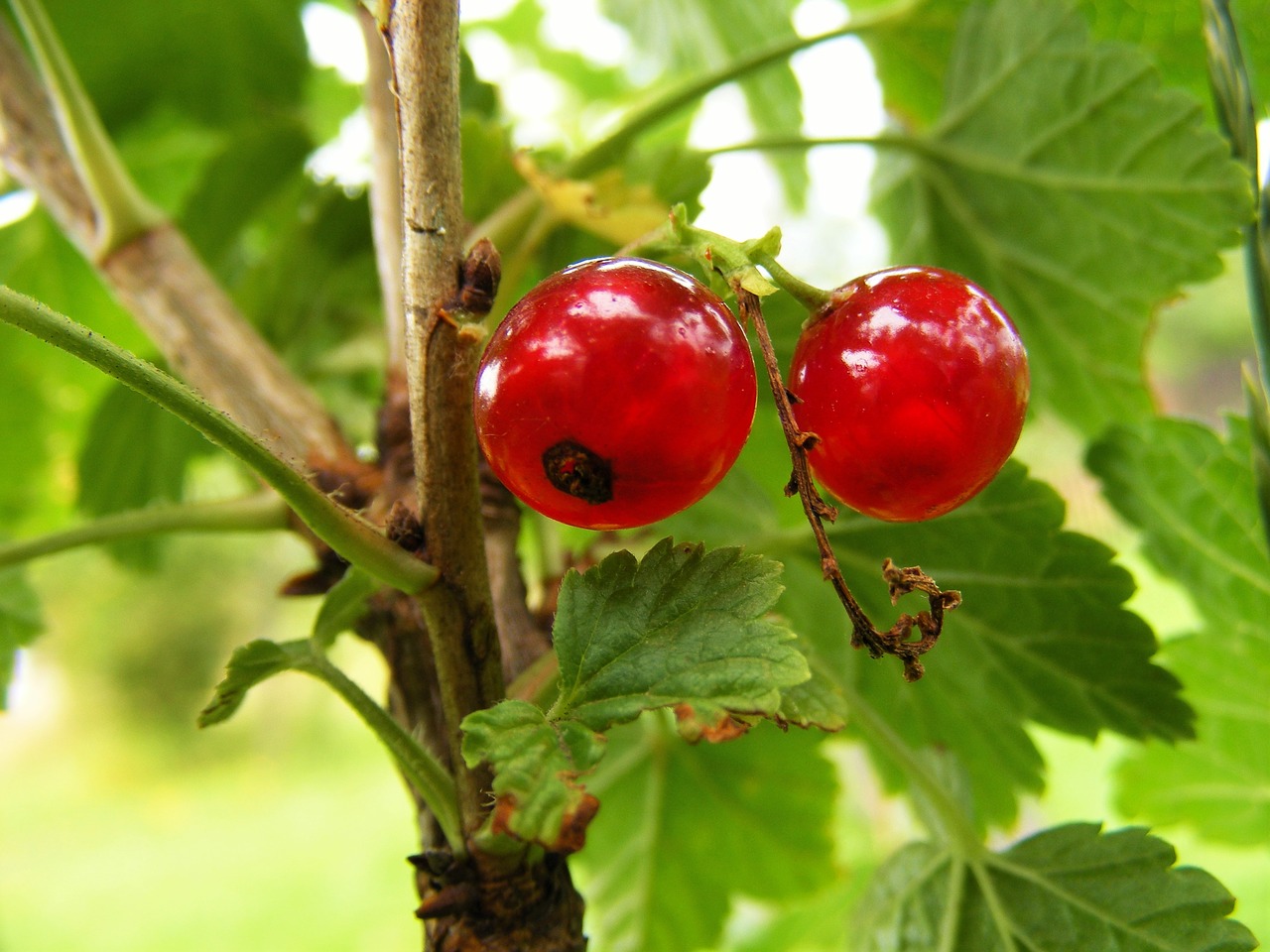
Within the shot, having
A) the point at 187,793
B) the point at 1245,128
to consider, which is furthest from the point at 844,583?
the point at 187,793

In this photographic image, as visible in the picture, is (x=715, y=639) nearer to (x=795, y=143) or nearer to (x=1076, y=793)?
(x=795, y=143)

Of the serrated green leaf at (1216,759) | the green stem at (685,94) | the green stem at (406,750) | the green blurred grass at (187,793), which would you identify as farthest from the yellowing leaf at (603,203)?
the green blurred grass at (187,793)

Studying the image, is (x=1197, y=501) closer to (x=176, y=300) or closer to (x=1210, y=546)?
(x=1210, y=546)

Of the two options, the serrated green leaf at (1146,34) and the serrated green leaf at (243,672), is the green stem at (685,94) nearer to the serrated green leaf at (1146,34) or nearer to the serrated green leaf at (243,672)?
the serrated green leaf at (1146,34)

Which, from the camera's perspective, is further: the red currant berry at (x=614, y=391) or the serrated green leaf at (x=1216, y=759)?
the serrated green leaf at (x=1216, y=759)

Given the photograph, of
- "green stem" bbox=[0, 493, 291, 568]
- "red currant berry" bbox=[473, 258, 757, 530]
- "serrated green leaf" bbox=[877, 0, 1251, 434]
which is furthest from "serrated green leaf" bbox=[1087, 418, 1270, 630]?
"green stem" bbox=[0, 493, 291, 568]
